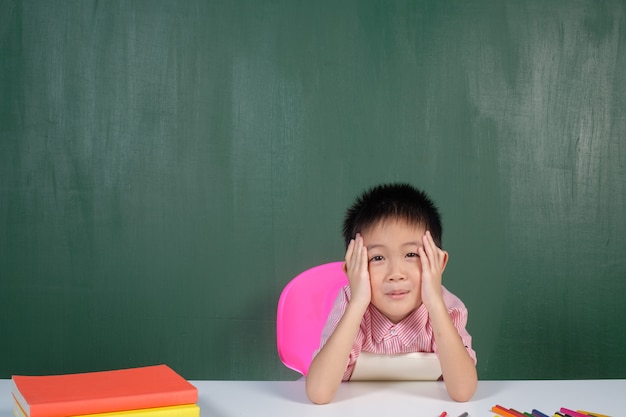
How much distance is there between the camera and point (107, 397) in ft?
3.11

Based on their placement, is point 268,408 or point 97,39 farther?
point 97,39

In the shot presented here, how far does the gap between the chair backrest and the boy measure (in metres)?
0.22

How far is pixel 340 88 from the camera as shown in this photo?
264 centimetres

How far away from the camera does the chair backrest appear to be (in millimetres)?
1742

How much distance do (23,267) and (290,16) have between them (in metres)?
1.29

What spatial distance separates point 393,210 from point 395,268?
15 cm

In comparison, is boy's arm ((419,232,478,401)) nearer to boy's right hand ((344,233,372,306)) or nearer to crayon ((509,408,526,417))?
boy's right hand ((344,233,372,306))

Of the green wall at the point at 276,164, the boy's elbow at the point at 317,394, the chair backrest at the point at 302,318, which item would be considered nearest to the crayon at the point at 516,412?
the boy's elbow at the point at 317,394

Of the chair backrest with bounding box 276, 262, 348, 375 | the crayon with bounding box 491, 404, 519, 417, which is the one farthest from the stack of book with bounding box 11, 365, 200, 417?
the chair backrest with bounding box 276, 262, 348, 375

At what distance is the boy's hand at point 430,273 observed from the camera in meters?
1.35

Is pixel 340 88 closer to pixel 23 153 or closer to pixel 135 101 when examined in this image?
pixel 135 101

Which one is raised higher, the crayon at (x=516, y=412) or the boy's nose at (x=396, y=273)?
the boy's nose at (x=396, y=273)

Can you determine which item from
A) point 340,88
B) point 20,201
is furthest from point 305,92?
point 20,201

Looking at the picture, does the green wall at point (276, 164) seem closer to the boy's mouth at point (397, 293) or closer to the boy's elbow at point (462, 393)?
the boy's mouth at point (397, 293)
